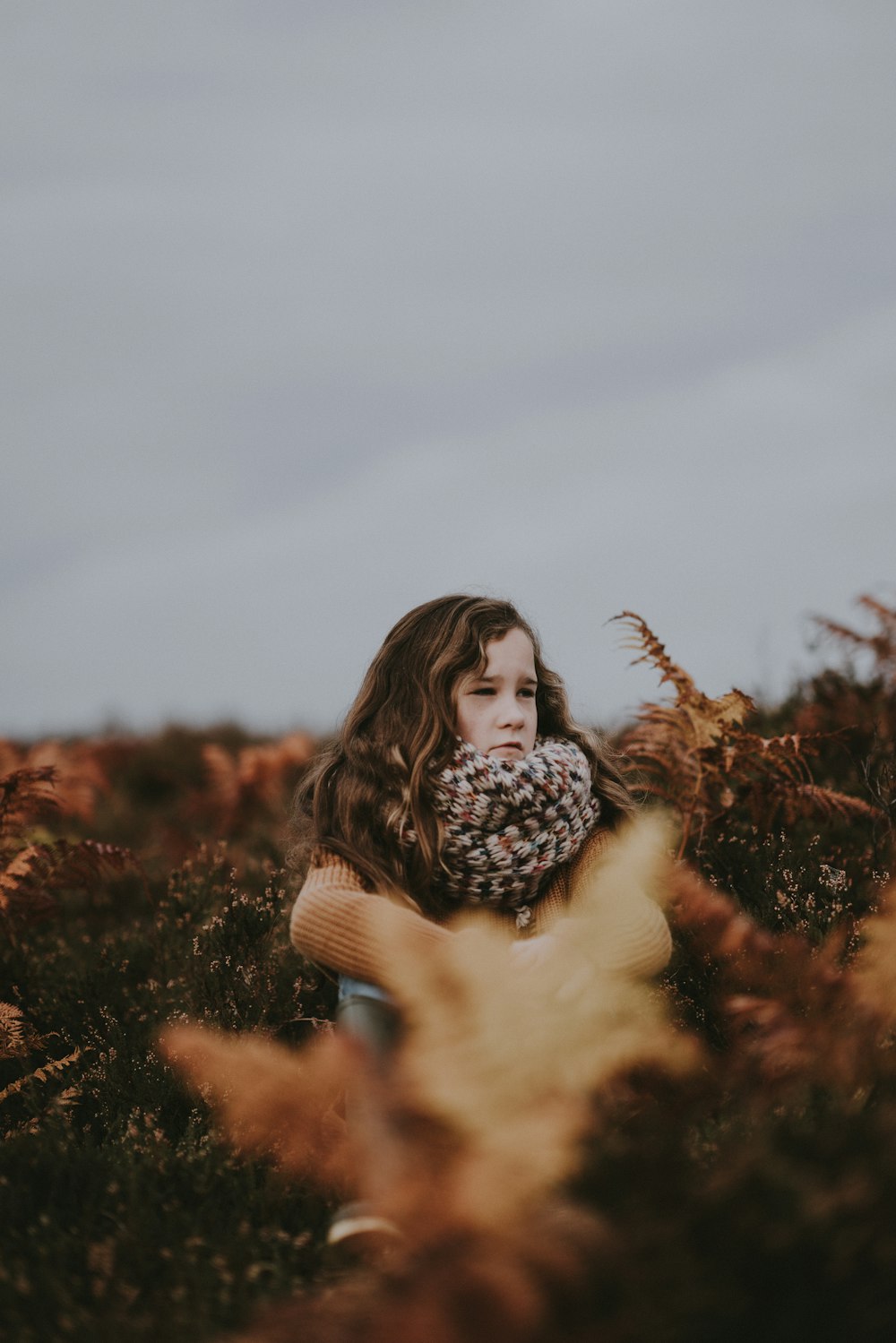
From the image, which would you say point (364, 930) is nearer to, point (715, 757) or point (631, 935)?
point (631, 935)

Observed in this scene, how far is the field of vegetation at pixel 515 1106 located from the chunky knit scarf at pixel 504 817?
0.27m

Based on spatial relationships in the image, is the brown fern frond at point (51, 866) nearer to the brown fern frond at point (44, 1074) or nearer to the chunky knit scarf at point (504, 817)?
the brown fern frond at point (44, 1074)

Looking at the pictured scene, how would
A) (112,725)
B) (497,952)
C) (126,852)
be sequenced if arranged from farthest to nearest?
(112,725), (126,852), (497,952)

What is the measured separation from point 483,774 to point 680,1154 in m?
1.31

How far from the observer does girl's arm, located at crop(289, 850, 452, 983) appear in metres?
2.78

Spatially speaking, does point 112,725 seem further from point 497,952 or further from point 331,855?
point 497,952

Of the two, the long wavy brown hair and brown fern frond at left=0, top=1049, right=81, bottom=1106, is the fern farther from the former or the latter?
brown fern frond at left=0, top=1049, right=81, bottom=1106

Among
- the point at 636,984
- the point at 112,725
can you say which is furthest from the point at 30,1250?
the point at 112,725

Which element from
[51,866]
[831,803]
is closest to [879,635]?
[831,803]

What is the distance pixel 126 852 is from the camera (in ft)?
14.0

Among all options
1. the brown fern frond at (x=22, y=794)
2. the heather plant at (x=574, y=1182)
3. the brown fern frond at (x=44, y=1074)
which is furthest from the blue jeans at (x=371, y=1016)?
the brown fern frond at (x=22, y=794)

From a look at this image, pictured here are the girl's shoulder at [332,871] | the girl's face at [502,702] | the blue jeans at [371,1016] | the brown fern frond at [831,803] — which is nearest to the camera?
the blue jeans at [371,1016]

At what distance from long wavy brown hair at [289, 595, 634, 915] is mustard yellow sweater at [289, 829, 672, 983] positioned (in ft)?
0.44

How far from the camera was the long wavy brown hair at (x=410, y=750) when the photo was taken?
3.13 m
